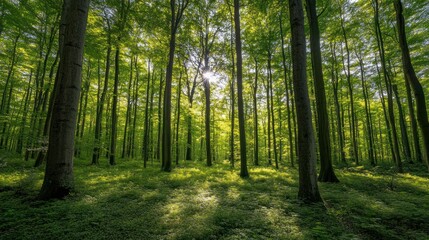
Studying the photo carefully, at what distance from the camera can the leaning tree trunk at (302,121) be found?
5152 millimetres

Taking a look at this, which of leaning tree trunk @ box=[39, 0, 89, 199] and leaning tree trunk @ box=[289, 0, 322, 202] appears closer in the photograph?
leaning tree trunk @ box=[39, 0, 89, 199]

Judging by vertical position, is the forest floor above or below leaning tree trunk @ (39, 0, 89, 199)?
below

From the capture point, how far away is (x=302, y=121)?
5.28 m

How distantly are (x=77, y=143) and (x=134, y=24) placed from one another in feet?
32.9

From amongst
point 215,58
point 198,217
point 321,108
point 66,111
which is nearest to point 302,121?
point 198,217

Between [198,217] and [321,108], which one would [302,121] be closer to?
[198,217]

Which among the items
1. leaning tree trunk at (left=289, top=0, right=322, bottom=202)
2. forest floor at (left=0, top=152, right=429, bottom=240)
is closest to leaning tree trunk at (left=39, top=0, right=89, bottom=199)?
forest floor at (left=0, top=152, right=429, bottom=240)

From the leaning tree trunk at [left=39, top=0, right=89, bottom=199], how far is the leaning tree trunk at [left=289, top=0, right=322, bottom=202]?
5634 mm

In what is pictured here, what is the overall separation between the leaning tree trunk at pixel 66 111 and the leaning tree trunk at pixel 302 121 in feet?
18.5

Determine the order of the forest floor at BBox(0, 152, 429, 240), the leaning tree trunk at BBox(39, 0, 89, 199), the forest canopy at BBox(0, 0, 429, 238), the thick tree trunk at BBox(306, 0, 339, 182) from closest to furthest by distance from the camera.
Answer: the forest floor at BBox(0, 152, 429, 240) < the leaning tree trunk at BBox(39, 0, 89, 199) < the forest canopy at BBox(0, 0, 429, 238) < the thick tree trunk at BBox(306, 0, 339, 182)

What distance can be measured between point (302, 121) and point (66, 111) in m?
5.97

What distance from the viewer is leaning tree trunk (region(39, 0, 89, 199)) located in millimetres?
4359

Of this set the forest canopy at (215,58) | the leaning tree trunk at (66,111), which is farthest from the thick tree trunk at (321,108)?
the leaning tree trunk at (66,111)

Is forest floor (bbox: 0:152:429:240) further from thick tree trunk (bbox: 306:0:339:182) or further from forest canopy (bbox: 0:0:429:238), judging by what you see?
thick tree trunk (bbox: 306:0:339:182)
